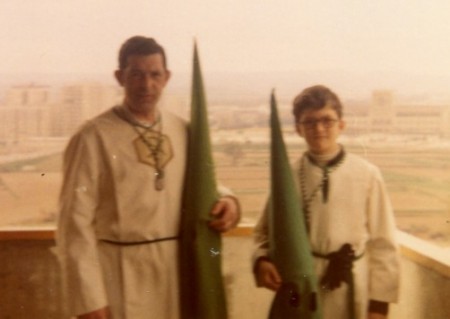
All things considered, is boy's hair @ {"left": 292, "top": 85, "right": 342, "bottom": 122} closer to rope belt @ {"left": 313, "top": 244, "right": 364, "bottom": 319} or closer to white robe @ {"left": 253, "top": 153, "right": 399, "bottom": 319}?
white robe @ {"left": 253, "top": 153, "right": 399, "bottom": 319}

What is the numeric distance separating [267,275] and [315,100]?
285 millimetres

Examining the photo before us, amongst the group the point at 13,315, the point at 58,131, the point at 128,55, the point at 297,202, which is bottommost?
the point at 13,315

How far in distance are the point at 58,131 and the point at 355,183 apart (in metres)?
0.47

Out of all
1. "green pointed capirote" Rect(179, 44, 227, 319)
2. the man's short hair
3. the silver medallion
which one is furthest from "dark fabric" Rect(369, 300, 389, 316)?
the man's short hair

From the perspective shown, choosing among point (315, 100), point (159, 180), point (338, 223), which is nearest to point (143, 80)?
point (159, 180)

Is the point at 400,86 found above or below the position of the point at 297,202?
above

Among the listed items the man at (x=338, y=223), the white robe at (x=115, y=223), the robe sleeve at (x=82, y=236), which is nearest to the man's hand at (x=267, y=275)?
the man at (x=338, y=223)

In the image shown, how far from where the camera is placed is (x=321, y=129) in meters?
0.93

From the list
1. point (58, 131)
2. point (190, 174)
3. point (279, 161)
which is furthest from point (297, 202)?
point (58, 131)

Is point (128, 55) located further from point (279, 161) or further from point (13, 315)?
point (13, 315)

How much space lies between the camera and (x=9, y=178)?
3.01 feet

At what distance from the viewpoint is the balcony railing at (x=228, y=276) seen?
3.01 ft

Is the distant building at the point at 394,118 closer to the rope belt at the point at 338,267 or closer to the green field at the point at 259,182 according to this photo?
the green field at the point at 259,182

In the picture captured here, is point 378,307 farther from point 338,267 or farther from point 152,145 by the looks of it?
point 152,145
